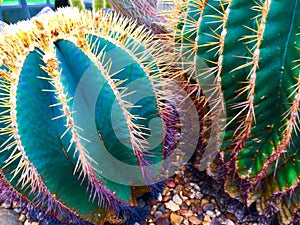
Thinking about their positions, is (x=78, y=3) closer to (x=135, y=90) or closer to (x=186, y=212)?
(x=135, y=90)

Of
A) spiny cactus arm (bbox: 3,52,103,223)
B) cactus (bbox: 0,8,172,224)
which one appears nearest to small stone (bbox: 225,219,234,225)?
cactus (bbox: 0,8,172,224)

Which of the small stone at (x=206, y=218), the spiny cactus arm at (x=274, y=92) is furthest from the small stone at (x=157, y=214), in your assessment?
the spiny cactus arm at (x=274, y=92)

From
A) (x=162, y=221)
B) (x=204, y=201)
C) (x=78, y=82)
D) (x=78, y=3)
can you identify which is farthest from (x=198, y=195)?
(x=78, y=3)

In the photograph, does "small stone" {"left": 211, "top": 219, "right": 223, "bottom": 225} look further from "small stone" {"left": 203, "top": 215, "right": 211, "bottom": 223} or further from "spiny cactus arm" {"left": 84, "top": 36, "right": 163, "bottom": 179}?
"spiny cactus arm" {"left": 84, "top": 36, "right": 163, "bottom": 179}

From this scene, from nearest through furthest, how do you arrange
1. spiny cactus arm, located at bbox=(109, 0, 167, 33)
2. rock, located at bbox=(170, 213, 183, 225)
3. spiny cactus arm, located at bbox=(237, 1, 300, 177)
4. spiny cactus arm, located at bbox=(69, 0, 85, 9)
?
spiny cactus arm, located at bbox=(237, 1, 300, 177) → rock, located at bbox=(170, 213, 183, 225) → spiny cactus arm, located at bbox=(109, 0, 167, 33) → spiny cactus arm, located at bbox=(69, 0, 85, 9)

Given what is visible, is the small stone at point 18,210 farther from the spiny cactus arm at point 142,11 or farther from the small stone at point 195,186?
the spiny cactus arm at point 142,11

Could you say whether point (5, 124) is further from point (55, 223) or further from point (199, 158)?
point (199, 158)
